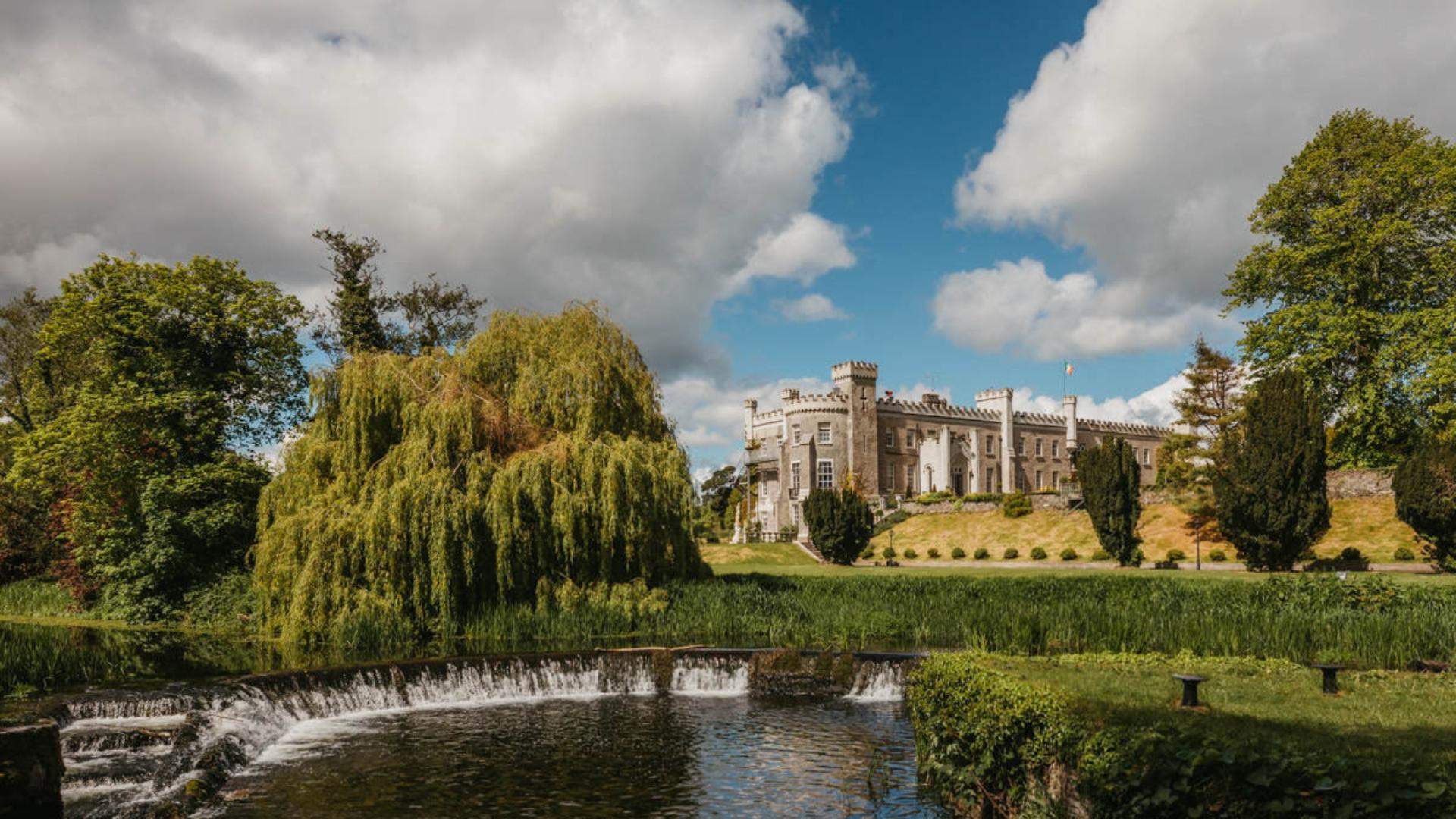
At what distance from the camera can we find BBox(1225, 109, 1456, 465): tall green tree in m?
29.2

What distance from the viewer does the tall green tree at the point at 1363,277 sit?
95.9ft

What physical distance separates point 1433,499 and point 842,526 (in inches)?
775

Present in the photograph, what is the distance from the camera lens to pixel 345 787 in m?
9.38

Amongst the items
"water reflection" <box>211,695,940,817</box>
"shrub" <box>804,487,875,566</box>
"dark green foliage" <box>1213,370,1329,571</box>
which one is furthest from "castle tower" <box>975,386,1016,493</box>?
"water reflection" <box>211,695,940,817</box>

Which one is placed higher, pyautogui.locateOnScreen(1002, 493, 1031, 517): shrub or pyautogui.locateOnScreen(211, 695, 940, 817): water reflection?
pyautogui.locateOnScreen(1002, 493, 1031, 517): shrub

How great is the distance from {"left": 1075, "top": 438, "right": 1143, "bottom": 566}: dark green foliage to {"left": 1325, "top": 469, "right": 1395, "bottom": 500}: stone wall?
22.9 ft

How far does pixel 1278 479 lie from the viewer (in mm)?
26672

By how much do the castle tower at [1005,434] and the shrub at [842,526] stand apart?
29.8 metres

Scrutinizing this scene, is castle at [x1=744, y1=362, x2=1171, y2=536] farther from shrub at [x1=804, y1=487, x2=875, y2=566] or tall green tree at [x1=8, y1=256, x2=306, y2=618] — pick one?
tall green tree at [x1=8, y1=256, x2=306, y2=618]

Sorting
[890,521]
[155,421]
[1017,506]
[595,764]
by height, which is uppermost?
[155,421]

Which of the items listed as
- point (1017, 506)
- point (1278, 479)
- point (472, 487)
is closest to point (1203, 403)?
point (1017, 506)

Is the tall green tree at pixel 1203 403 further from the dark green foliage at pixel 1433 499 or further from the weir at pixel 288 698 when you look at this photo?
the weir at pixel 288 698

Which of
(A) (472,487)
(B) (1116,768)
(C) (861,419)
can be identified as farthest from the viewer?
(C) (861,419)

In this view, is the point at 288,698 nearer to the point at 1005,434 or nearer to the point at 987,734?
the point at 987,734
